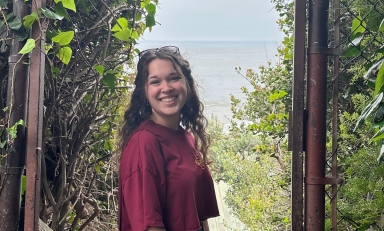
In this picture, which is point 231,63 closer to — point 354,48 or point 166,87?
point 166,87

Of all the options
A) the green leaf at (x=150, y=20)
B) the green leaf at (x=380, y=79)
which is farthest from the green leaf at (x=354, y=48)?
the green leaf at (x=150, y=20)

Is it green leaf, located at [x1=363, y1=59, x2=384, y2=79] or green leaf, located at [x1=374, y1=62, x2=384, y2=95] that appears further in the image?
green leaf, located at [x1=363, y1=59, x2=384, y2=79]

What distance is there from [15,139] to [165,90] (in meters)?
0.49

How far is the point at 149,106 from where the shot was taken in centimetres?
148

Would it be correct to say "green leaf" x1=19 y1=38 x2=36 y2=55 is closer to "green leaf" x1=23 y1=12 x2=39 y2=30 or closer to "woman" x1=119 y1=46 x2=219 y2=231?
"green leaf" x1=23 y1=12 x2=39 y2=30

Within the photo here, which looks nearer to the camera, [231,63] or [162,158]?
[162,158]

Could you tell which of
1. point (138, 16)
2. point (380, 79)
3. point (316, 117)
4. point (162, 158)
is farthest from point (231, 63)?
point (380, 79)

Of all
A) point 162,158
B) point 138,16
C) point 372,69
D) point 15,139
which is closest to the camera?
point 372,69

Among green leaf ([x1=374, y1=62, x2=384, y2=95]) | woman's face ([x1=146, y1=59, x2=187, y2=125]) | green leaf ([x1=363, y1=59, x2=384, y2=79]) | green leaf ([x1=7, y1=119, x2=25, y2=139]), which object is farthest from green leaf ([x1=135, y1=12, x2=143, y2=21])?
green leaf ([x1=374, y1=62, x2=384, y2=95])

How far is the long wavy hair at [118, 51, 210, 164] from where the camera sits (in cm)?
143

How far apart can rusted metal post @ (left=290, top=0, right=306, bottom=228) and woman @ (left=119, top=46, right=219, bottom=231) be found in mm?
403

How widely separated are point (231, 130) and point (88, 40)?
2.54m

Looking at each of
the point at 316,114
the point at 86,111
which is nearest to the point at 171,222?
the point at 316,114

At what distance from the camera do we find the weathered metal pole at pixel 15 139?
3.43 ft
